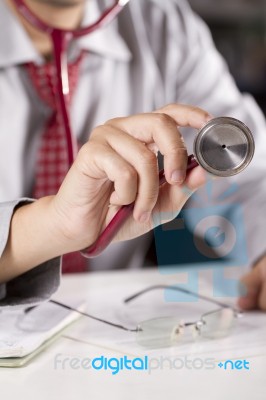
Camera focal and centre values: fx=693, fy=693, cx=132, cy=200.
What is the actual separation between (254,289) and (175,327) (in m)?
0.11

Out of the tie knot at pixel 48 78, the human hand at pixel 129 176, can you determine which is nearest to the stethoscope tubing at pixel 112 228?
the human hand at pixel 129 176

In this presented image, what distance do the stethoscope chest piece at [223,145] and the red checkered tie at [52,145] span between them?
176 millimetres

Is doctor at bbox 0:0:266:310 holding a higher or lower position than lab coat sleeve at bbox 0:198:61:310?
higher

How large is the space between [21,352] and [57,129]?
0.91 feet

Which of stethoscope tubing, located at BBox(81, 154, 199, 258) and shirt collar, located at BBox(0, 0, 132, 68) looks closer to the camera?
stethoscope tubing, located at BBox(81, 154, 199, 258)

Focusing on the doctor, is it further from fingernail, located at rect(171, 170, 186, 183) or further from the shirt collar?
fingernail, located at rect(171, 170, 186, 183)

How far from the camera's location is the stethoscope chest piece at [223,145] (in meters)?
0.39

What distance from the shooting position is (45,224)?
48 centimetres

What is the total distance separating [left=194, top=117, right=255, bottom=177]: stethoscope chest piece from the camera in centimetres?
39

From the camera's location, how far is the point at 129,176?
42 cm

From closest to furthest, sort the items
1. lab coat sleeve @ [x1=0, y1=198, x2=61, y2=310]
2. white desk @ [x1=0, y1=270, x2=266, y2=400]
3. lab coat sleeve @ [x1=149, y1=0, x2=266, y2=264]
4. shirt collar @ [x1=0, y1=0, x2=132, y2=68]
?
white desk @ [x1=0, y1=270, x2=266, y2=400] < lab coat sleeve @ [x1=0, y1=198, x2=61, y2=310] < lab coat sleeve @ [x1=149, y1=0, x2=266, y2=264] < shirt collar @ [x1=0, y1=0, x2=132, y2=68]

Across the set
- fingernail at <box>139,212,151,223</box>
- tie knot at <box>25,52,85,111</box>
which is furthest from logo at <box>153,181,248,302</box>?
tie knot at <box>25,52,85,111</box>

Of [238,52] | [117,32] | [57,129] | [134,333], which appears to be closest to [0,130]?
[57,129]

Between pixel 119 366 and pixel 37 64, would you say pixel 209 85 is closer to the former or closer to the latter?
pixel 37 64
